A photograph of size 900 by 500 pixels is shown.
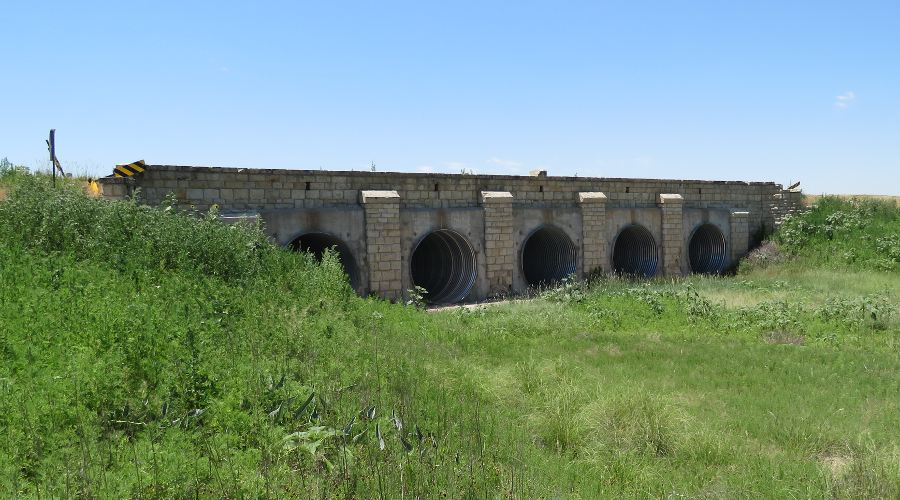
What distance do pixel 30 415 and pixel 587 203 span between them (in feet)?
51.9

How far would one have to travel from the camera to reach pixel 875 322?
1165 cm

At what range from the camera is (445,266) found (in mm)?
18234

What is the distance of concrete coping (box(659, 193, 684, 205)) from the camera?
20.0 meters

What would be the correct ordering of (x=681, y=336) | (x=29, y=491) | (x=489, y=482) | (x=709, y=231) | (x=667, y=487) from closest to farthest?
1. (x=29, y=491)
2. (x=489, y=482)
3. (x=667, y=487)
4. (x=681, y=336)
5. (x=709, y=231)

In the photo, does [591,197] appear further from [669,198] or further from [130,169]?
[130,169]

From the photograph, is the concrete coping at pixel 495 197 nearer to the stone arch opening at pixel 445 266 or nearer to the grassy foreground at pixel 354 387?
the stone arch opening at pixel 445 266

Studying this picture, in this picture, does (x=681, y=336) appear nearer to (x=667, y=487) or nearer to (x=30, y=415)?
(x=667, y=487)

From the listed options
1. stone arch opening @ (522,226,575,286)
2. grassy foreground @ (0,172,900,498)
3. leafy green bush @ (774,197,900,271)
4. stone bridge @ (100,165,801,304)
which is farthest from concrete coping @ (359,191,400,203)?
leafy green bush @ (774,197,900,271)

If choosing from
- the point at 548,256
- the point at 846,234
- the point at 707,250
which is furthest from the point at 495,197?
the point at 846,234

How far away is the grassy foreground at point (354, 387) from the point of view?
14.2ft

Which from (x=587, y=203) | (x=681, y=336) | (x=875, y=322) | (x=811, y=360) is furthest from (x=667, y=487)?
(x=587, y=203)

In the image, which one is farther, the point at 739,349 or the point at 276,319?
the point at 739,349

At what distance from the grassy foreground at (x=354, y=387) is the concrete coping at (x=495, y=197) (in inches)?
195

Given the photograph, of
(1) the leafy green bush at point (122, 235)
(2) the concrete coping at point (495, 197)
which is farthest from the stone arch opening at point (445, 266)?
(1) the leafy green bush at point (122, 235)
